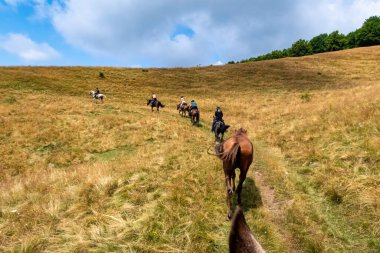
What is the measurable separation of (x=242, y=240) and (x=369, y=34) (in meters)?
109

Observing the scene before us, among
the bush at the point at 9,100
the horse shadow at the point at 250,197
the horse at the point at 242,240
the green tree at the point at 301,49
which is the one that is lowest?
the horse shadow at the point at 250,197

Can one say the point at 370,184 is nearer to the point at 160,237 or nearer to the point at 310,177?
the point at 310,177

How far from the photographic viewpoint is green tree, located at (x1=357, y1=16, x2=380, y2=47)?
88.4 metres

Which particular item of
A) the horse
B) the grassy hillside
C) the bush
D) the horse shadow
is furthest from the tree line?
the horse

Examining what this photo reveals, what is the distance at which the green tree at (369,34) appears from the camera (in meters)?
88.4

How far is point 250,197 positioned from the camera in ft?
30.1

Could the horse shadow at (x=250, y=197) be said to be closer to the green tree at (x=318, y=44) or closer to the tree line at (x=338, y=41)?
the tree line at (x=338, y=41)

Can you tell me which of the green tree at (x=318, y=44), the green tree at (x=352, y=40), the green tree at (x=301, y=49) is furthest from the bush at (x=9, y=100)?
the green tree at (x=352, y=40)

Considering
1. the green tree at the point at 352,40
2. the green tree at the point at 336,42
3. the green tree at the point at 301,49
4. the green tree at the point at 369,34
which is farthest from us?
the green tree at the point at 301,49

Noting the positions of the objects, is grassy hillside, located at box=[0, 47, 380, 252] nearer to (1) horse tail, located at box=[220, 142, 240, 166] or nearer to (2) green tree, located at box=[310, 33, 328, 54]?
(1) horse tail, located at box=[220, 142, 240, 166]

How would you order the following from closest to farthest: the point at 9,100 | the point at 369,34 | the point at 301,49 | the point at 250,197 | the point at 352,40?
the point at 250,197 < the point at 9,100 < the point at 369,34 < the point at 352,40 < the point at 301,49

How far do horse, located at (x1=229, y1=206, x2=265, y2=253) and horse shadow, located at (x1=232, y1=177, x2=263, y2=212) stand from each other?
769 cm

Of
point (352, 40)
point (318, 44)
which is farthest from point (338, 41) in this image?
point (318, 44)

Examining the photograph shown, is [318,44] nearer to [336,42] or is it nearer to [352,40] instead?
[336,42]
